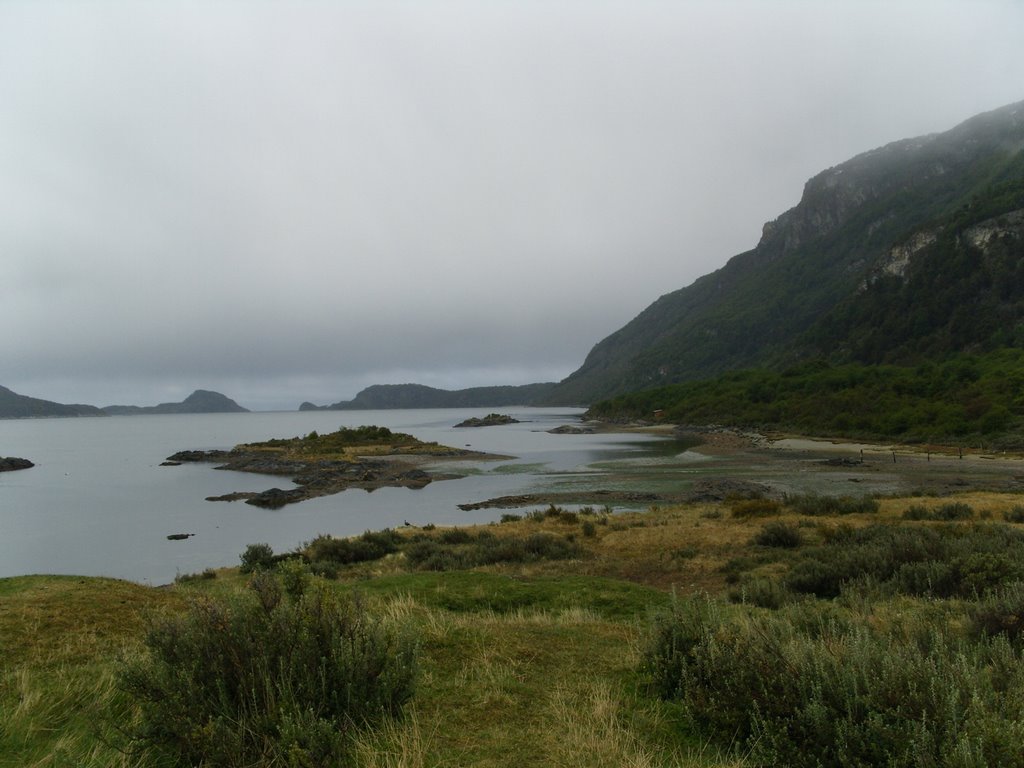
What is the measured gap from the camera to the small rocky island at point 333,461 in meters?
46.8

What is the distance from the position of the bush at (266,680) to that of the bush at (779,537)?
15.3 metres

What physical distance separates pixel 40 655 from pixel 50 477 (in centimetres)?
7016

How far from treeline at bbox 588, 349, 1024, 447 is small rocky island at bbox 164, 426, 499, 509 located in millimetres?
49260

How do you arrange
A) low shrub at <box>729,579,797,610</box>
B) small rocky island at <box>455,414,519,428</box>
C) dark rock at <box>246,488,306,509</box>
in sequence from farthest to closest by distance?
small rocky island at <box>455,414,519,428</box>
dark rock at <box>246,488,306,509</box>
low shrub at <box>729,579,797,610</box>

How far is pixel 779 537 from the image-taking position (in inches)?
663

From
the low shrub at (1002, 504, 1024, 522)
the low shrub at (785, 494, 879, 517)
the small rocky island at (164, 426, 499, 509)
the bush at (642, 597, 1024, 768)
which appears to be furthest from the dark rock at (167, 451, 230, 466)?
the bush at (642, 597, 1024, 768)

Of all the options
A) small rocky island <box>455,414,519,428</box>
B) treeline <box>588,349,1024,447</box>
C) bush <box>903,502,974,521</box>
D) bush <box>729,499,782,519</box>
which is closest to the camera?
bush <box>903,502,974,521</box>

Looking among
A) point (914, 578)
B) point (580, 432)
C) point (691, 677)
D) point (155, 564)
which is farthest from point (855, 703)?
point (580, 432)

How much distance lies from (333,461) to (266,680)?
217 feet

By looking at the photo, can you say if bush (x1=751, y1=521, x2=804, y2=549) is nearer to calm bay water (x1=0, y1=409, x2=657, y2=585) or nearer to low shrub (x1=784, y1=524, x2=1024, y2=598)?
low shrub (x1=784, y1=524, x2=1024, y2=598)

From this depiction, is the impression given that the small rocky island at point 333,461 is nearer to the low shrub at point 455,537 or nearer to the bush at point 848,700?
the low shrub at point 455,537

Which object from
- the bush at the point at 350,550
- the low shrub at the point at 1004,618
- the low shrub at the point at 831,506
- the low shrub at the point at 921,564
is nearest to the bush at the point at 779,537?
the low shrub at the point at 921,564

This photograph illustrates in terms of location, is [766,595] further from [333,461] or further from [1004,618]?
[333,461]

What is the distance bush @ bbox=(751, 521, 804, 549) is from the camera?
653 inches
